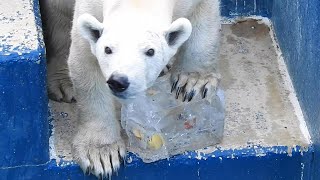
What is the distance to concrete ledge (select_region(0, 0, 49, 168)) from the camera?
347cm

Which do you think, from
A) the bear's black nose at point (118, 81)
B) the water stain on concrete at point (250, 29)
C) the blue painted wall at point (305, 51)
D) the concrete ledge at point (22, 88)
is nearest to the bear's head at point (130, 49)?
the bear's black nose at point (118, 81)

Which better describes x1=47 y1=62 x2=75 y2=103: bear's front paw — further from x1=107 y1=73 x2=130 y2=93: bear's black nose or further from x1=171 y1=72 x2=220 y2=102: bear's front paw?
x1=107 y1=73 x2=130 y2=93: bear's black nose

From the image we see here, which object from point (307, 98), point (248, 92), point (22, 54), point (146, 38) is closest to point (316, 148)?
point (307, 98)

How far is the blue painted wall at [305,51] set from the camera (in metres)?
3.68

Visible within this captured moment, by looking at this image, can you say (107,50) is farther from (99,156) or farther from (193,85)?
(193,85)

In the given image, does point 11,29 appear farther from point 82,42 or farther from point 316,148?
point 316,148

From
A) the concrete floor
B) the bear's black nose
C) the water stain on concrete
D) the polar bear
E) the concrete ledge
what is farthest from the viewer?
the water stain on concrete

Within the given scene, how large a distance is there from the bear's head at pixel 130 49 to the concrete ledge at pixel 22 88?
0.35m

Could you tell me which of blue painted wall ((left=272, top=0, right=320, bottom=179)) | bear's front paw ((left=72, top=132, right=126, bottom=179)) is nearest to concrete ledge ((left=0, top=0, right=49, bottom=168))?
bear's front paw ((left=72, top=132, right=126, bottom=179))

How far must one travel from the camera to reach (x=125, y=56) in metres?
3.06

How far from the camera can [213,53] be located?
12.7 feet

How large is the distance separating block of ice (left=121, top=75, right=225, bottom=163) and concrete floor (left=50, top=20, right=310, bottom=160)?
0.25 ft

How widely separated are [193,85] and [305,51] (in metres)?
0.49

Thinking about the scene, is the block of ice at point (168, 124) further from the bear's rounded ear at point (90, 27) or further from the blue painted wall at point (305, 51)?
the bear's rounded ear at point (90, 27)
